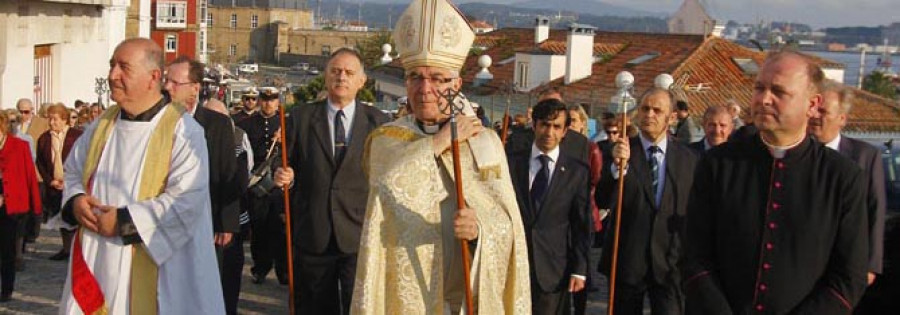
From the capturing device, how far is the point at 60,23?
27.7 m

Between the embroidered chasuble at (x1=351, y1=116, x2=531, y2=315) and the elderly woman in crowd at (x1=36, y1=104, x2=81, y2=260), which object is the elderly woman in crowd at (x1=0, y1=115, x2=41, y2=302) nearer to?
the elderly woman in crowd at (x1=36, y1=104, x2=81, y2=260)

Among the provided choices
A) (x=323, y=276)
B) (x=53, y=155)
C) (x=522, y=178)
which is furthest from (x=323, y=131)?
(x=53, y=155)

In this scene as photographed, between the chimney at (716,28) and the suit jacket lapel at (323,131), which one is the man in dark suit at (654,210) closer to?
the suit jacket lapel at (323,131)

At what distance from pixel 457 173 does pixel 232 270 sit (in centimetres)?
398

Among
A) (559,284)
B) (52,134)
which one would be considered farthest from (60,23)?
(559,284)

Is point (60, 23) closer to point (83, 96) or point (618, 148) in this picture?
point (83, 96)

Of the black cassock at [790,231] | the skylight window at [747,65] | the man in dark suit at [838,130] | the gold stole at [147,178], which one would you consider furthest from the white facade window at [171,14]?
the black cassock at [790,231]

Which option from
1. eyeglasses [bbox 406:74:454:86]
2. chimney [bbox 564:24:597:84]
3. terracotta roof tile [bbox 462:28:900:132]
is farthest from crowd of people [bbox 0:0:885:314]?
chimney [bbox 564:24:597:84]

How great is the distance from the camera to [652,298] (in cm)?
716

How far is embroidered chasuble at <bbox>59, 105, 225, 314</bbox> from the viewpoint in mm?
5531

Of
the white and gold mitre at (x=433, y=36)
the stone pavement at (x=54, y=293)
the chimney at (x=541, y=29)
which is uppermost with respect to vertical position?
the chimney at (x=541, y=29)

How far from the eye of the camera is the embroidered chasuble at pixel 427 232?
4.95m

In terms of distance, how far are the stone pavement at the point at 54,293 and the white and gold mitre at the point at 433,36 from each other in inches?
182

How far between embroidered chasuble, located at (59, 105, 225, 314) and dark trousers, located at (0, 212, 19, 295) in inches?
151
